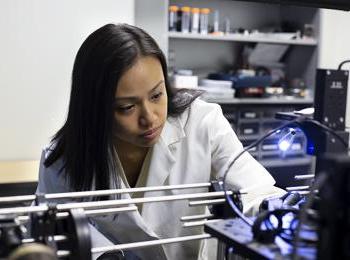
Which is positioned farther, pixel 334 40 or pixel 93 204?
pixel 334 40

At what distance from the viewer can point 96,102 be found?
111cm

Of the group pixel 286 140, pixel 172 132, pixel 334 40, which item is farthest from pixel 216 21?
pixel 286 140

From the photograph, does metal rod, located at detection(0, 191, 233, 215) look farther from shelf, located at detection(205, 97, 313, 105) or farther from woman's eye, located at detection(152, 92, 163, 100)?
shelf, located at detection(205, 97, 313, 105)

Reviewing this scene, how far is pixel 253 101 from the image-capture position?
2938 millimetres

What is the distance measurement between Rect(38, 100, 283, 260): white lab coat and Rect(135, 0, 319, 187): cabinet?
1.40 metres

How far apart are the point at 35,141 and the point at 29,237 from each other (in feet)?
5.79

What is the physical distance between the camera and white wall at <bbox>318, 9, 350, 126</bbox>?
3161 millimetres

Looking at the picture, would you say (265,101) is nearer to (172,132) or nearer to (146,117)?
(172,132)

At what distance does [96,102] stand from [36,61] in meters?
1.33

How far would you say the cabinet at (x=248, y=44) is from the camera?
2.73m

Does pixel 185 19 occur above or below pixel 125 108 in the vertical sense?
above

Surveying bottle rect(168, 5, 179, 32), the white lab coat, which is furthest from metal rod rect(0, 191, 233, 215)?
bottle rect(168, 5, 179, 32)

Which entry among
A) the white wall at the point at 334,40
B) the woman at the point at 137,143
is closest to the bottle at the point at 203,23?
the white wall at the point at 334,40

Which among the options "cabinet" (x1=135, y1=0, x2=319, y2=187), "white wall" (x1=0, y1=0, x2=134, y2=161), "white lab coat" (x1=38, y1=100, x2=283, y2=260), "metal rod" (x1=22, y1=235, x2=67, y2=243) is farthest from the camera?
"cabinet" (x1=135, y1=0, x2=319, y2=187)
